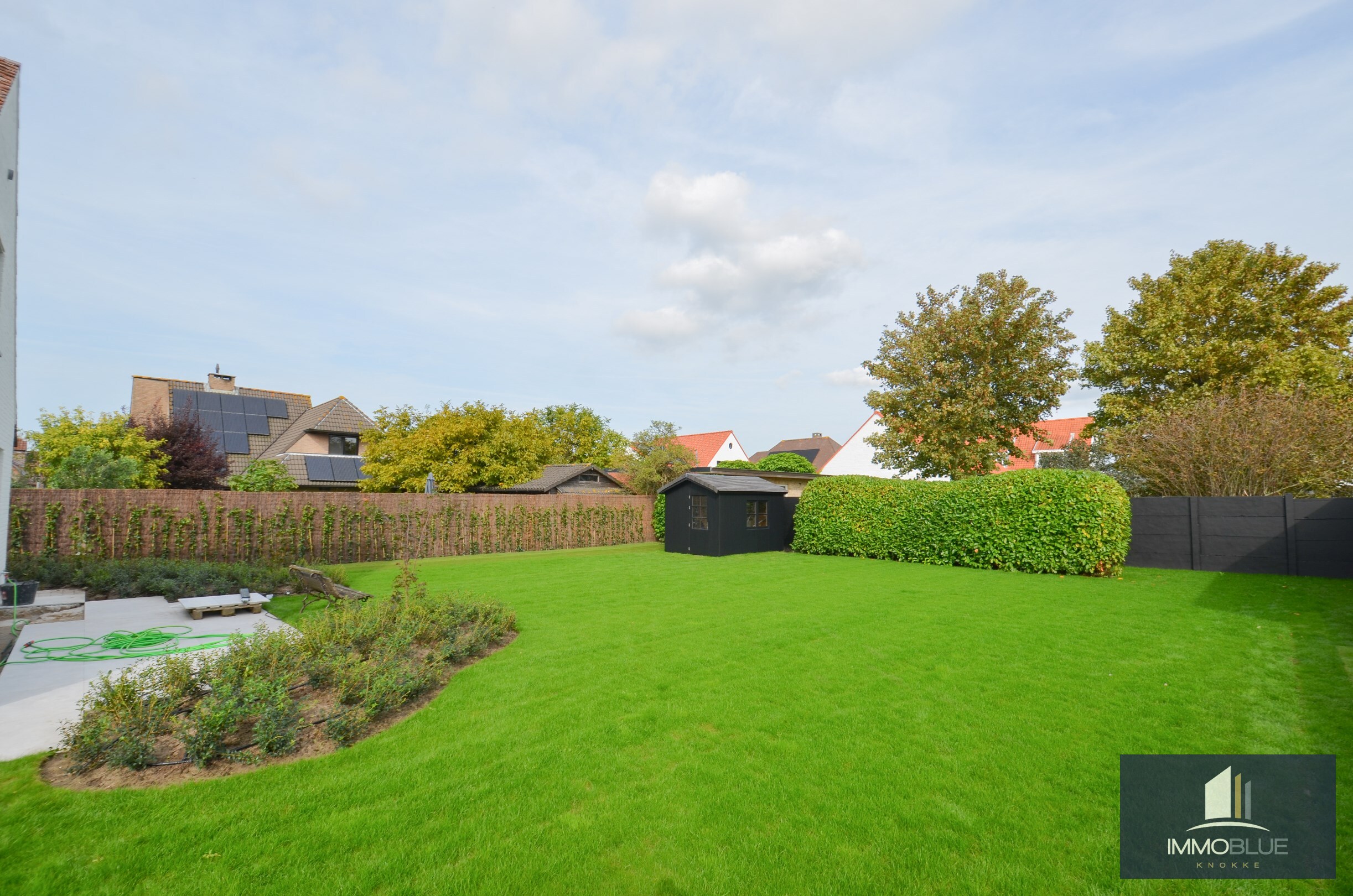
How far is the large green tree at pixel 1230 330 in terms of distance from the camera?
58.8ft

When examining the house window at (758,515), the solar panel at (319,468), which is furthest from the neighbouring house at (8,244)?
the solar panel at (319,468)

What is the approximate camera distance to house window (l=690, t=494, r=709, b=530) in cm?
1825

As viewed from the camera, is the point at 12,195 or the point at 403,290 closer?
the point at 12,195

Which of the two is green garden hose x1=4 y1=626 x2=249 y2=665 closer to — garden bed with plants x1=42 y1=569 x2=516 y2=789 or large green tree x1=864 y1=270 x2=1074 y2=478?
garden bed with plants x1=42 y1=569 x2=516 y2=789

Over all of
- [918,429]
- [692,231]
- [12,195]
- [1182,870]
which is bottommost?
[1182,870]

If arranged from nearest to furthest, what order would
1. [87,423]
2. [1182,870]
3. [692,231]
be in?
[1182,870]
[692,231]
[87,423]

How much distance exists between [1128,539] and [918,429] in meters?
9.11

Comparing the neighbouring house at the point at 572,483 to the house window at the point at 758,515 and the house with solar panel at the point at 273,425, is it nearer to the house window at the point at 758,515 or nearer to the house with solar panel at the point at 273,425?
the house with solar panel at the point at 273,425

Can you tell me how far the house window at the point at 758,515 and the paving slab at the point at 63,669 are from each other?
13.3 m

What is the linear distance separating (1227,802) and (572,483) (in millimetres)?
26367

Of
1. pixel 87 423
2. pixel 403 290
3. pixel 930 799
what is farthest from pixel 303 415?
pixel 930 799

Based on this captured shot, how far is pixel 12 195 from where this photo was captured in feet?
31.2

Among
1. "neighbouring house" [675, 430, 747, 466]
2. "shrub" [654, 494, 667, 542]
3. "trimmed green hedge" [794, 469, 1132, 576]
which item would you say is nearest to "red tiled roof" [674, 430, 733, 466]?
"neighbouring house" [675, 430, 747, 466]

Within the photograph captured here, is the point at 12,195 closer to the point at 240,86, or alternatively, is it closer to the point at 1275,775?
the point at 240,86
